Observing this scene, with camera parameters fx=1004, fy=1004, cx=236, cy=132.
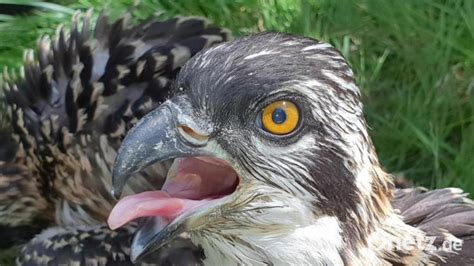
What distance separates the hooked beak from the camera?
6.26 ft

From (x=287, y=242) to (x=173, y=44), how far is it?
1.14 m

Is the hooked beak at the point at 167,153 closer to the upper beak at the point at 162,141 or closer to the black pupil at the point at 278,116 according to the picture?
the upper beak at the point at 162,141

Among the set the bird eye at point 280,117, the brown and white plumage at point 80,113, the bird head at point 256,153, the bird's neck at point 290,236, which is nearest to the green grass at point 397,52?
the brown and white plumage at point 80,113

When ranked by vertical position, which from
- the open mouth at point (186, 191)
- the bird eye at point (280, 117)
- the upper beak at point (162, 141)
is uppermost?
the bird eye at point (280, 117)

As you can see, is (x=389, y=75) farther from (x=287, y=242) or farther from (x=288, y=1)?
(x=287, y=242)

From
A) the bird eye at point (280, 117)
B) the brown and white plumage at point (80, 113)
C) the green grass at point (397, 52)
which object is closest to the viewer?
the bird eye at point (280, 117)

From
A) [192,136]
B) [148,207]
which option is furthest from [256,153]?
[148,207]

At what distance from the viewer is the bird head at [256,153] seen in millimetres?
1916

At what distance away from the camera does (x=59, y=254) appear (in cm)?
273

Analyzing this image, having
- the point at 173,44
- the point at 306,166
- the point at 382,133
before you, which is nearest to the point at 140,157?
A: the point at 306,166

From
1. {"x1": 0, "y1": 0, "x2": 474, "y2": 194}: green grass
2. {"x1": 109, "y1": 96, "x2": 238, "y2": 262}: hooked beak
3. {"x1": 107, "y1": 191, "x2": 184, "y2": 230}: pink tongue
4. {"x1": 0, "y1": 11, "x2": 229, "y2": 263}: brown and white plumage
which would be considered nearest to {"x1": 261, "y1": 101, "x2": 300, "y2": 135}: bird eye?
{"x1": 109, "y1": 96, "x2": 238, "y2": 262}: hooked beak

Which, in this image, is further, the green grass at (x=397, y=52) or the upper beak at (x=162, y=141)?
the green grass at (x=397, y=52)

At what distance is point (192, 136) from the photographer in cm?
192

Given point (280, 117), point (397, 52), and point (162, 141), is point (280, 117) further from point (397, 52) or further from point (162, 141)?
point (397, 52)
